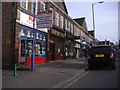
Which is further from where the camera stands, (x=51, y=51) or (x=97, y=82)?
(x=51, y=51)

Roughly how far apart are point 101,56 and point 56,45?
29.6 ft

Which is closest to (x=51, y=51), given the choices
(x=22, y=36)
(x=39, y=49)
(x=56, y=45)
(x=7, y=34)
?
(x=56, y=45)

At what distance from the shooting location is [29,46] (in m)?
13.4

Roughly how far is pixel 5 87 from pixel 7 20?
6.97 m

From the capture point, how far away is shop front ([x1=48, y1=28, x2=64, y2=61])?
1751 cm

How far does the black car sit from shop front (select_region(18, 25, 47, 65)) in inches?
174

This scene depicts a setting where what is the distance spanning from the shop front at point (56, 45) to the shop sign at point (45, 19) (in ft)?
20.7

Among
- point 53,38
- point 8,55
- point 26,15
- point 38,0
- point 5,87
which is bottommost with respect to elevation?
point 5,87

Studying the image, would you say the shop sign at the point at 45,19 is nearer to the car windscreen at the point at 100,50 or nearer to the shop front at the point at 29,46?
the shop front at the point at 29,46

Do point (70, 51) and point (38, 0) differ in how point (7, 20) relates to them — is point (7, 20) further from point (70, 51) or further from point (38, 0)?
point (70, 51)

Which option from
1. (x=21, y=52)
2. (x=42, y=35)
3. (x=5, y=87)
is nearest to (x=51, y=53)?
(x=42, y=35)

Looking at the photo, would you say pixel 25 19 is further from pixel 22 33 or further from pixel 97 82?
pixel 97 82

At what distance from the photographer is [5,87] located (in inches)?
241

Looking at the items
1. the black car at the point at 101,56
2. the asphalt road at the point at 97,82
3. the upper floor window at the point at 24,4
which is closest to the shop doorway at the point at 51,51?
the upper floor window at the point at 24,4
